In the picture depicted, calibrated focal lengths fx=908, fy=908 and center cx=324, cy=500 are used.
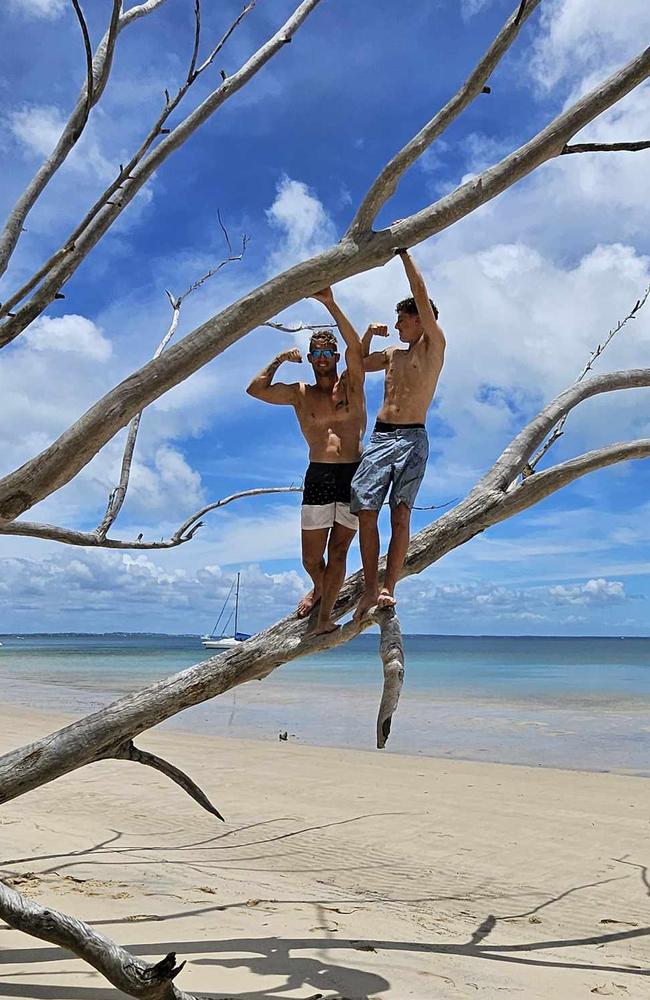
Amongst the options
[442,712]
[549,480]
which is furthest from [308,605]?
[442,712]

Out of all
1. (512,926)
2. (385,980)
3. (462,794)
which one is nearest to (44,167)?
(385,980)

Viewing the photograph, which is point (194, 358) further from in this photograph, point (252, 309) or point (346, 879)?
point (346, 879)

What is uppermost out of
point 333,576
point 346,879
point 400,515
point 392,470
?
point 392,470

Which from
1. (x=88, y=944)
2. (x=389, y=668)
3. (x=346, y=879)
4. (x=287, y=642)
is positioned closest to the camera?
(x=88, y=944)

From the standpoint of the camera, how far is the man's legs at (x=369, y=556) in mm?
4031

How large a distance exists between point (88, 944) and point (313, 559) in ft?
6.32

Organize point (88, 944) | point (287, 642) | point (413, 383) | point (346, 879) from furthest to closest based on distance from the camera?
point (346, 879), point (287, 642), point (413, 383), point (88, 944)

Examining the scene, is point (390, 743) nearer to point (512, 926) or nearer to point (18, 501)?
point (512, 926)

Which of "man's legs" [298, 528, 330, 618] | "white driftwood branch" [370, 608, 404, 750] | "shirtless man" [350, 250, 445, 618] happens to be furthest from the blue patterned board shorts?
"white driftwood branch" [370, 608, 404, 750]

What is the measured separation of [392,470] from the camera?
3.99 meters

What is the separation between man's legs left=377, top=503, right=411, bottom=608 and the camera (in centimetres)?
405

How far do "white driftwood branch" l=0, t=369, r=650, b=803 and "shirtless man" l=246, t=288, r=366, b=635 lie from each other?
0.12m

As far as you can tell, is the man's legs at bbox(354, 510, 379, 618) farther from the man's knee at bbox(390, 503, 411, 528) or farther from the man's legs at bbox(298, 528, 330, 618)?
the man's legs at bbox(298, 528, 330, 618)

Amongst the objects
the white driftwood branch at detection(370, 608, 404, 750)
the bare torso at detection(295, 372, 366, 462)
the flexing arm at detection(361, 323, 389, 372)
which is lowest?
the white driftwood branch at detection(370, 608, 404, 750)
